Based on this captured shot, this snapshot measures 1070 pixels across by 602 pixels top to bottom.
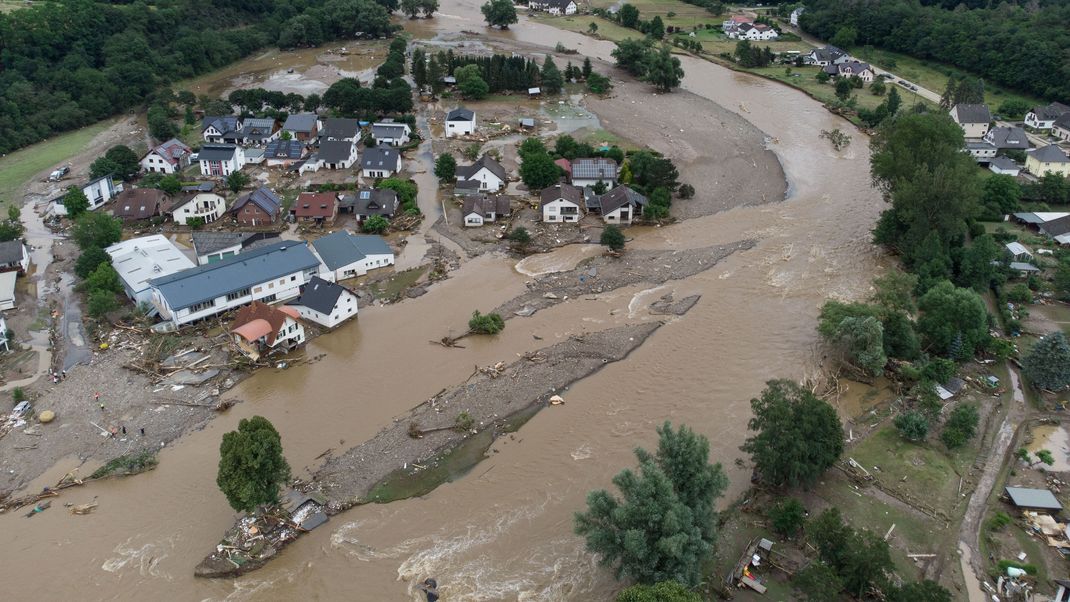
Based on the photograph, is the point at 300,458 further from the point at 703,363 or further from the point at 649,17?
the point at 649,17

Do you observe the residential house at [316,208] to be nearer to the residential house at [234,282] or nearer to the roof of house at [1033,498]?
the residential house at [234,282]

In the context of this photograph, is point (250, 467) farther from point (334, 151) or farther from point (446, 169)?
Answer: point (334, 151)

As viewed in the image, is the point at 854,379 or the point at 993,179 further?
the point at 993,179

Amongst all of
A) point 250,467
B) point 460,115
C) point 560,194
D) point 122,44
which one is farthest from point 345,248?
point 122,44

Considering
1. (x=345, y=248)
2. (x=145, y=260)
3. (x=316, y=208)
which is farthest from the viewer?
(x=316, y=208)

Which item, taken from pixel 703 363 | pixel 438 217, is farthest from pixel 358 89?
pixel 703 363

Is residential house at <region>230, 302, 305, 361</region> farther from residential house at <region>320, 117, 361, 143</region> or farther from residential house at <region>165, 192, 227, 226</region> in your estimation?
residential house at <region>320, 117, 361, 143</region>
